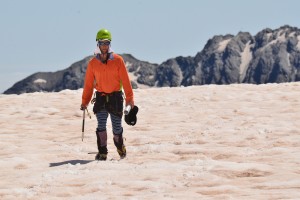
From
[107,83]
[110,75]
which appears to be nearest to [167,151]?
[107,83]

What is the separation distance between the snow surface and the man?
745 mm

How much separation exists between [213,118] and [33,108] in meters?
6.94

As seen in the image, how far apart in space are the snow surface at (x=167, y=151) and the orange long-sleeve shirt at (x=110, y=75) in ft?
4.77

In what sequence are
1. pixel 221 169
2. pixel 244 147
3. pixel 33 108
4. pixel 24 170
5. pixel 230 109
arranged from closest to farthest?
pixel 221 169
pixel 24 170
pixel 244 147
pixel 230 109
pixel 33 108

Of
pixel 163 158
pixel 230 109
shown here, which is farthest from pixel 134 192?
pixel 230 109

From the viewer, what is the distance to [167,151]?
10.4 meters

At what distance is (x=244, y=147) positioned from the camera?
10.4 metres

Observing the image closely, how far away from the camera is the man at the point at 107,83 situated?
922 centimetres

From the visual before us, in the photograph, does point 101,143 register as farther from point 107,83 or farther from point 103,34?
point 103,34

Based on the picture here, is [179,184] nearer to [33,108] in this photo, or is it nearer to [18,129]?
[18,129]

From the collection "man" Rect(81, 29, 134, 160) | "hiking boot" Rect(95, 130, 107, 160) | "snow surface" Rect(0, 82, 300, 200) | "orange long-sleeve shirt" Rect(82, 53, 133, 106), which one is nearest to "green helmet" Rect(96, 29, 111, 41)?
"man" Rect(81, 29, 134, 160)

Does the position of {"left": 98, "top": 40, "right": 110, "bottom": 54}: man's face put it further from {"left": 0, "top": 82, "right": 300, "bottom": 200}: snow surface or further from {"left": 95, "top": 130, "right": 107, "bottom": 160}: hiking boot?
{"left": 0, "top": 82, "right": 300, "bottom": 200}: snow surface

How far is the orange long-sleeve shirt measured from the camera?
30.3 ft

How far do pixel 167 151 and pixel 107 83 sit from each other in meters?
2.16
